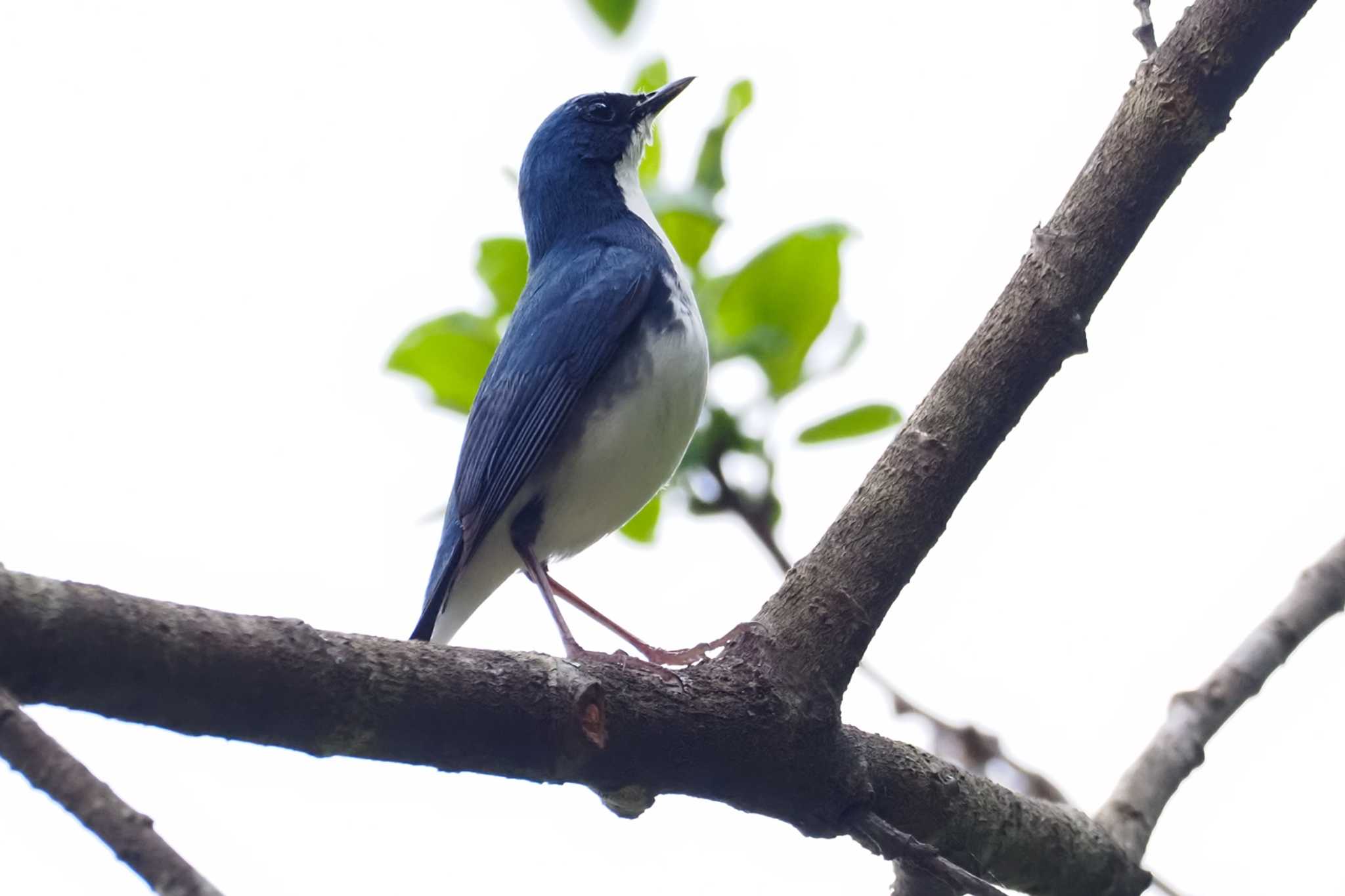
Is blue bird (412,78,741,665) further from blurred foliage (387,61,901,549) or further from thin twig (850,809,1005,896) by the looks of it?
thin twig (850,809,1005,896)

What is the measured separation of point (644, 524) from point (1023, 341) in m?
1.51

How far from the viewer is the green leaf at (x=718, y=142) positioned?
4156mm

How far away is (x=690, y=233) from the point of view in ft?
14.7

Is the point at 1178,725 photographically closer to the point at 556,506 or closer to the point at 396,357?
the point at 556,506

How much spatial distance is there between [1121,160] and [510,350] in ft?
7.15

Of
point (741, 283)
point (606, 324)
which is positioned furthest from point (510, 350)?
point (741, 283)

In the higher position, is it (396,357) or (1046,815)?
(396,357)

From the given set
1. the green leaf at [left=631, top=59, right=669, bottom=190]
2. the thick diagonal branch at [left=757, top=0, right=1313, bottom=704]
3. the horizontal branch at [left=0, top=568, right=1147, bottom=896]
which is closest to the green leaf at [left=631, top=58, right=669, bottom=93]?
the green leaf at [left=631, top=59, right=669, bottom=190]

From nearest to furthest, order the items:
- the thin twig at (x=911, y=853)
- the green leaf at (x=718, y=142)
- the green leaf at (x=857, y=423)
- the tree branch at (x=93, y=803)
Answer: the tree branch at (x=93, y=803) → the thin twig at (x=911, y=853) → the green leaf at (x=857, y=423) → the green leaf at (x=718, y=142)

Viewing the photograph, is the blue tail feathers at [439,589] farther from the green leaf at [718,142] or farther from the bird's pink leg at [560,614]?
the green leaf at [718,142]

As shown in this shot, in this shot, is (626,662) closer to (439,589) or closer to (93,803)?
(439,589)

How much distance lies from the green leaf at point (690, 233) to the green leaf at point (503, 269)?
461 mm

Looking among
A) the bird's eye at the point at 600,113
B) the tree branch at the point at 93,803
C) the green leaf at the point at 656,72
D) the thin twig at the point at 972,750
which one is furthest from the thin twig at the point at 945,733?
the bird's eye at the point at 600,113

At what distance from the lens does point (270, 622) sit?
2385 millimetres
